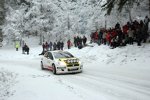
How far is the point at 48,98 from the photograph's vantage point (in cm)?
1087

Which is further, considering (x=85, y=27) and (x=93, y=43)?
(x=85, y=27)

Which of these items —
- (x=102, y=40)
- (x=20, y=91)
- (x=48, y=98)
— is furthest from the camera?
(x=102, y=40)

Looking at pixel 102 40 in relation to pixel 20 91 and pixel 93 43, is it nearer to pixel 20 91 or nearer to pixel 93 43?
pixel 93 43

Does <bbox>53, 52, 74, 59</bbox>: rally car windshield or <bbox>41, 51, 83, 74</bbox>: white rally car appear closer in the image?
<bbox>41, 51, 83, 74</bbox>: white rally car

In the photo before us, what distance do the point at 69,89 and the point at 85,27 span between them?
36220 mm

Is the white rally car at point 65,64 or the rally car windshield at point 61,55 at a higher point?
the rally car windshield at point 61,55

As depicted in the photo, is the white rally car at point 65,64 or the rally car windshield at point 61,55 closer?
the white rally car at point 65,64

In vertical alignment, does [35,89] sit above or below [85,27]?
below

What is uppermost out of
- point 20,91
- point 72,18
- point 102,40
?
point 72,18

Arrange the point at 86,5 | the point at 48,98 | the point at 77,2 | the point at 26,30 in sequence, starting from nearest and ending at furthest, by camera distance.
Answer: the point at 48,98 → the point at 86,5 → the point at 77,2 → the point at 26,30

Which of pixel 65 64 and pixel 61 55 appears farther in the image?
pixel 61 55

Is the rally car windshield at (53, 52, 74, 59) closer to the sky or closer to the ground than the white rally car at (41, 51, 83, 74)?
closer to the sky

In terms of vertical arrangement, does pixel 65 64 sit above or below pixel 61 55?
below

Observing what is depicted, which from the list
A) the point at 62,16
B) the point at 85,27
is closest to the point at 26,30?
the point at 62,16
